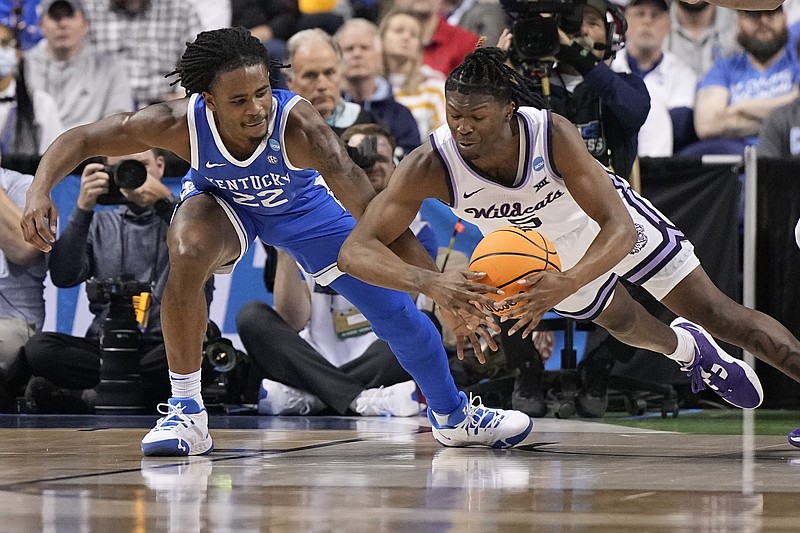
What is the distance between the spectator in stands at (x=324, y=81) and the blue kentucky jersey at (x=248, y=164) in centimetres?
268

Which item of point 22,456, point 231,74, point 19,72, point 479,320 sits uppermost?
point 19,72

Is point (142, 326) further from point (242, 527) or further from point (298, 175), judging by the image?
point (242, 527)

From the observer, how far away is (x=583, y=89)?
6.54 m

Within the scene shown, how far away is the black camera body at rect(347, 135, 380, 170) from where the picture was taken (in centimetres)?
654

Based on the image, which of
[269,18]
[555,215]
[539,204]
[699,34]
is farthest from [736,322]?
[269,18]

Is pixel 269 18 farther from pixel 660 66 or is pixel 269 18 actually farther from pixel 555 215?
pixel 555 215

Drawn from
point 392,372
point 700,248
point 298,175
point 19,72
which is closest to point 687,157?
point 700,248

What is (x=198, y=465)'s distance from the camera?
4145 millimetres

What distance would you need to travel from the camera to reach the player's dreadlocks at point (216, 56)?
178 inches

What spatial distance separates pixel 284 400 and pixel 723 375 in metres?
2.74

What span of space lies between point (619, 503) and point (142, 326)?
15.1 ft

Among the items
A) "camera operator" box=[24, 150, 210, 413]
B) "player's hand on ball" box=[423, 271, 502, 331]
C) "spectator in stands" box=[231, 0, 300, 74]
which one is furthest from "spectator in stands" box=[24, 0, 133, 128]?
"player's hand on ball" box=[423, 271, 502, 331]

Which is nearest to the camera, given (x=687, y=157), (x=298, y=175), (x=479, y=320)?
(x=479, y=320)

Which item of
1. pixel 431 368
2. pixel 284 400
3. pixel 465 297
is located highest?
pixel 465 297
